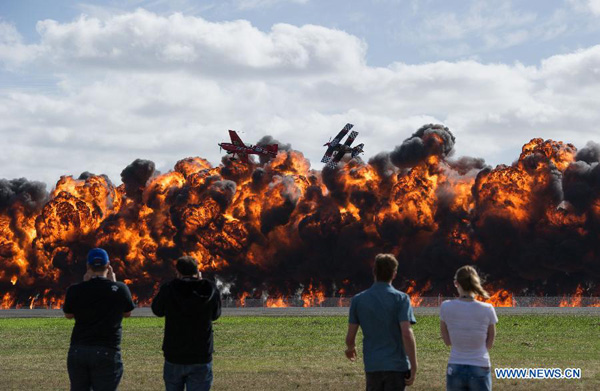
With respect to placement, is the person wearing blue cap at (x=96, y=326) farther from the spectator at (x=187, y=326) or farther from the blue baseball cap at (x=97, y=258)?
the spectator at (x=187, y=326)

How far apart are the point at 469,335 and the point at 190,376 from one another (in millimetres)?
3562

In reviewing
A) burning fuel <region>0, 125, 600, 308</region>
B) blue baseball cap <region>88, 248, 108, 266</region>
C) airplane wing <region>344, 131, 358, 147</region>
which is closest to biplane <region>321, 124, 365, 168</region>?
airplane wing <region>344, 131, 358, 147</region>

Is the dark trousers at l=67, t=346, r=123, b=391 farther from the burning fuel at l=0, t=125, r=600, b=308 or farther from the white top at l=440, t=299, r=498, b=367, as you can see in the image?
the burning fuel at l=0, t=125, r=600, b=308

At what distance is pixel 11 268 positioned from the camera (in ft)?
404

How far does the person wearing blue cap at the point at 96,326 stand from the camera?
11000 millimetres

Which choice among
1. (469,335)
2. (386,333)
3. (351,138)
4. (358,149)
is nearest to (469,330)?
(469,335)

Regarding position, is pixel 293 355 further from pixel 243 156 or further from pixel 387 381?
pixel 243 156

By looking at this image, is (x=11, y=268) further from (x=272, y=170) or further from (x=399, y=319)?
(x=399, y=319)

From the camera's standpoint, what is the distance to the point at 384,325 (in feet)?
34.3

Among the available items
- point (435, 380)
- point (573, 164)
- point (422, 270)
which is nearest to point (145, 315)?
point (422, 270)

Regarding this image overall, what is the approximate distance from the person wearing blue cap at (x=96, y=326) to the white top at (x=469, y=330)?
410 cm

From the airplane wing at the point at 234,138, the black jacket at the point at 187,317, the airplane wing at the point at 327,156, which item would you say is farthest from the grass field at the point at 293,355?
the airplane wing at the point at 234,138

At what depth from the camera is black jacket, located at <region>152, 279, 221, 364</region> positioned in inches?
433

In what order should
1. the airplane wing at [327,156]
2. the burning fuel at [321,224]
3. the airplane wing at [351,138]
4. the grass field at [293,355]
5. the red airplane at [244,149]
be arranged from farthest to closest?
the red airplane at [244,149] → the airplane wing at [327,156] → the airplane wing at [351,138] → the burning fuel at [321,224] → the grass field at [293,355]
